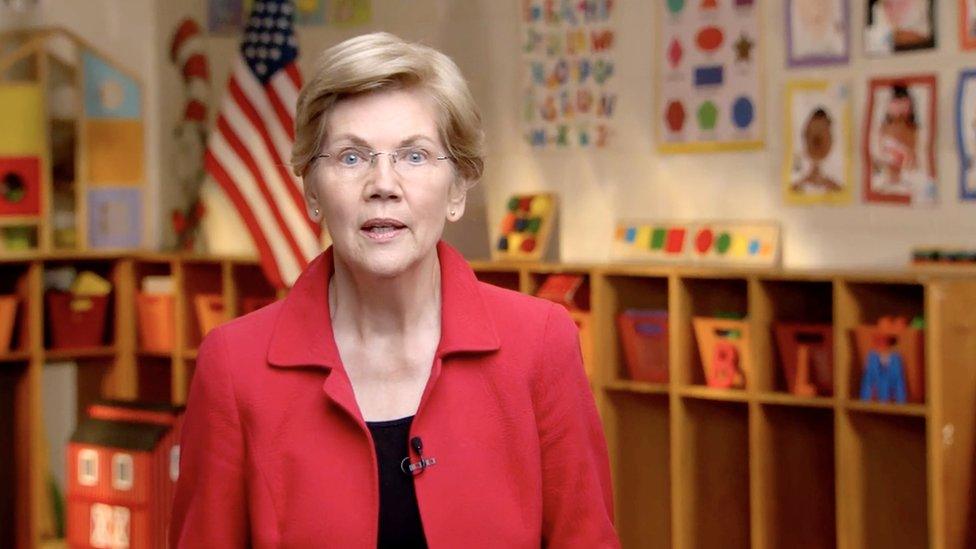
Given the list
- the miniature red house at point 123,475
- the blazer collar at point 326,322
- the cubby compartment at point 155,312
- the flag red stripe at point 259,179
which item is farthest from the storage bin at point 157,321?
the blazer collar at point 326,322

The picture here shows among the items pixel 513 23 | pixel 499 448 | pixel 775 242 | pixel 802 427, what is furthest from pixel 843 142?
pixel 499 448

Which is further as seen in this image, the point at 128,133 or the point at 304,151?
the point at 128,133

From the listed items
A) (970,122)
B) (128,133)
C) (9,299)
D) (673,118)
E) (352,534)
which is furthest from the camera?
(128,133)

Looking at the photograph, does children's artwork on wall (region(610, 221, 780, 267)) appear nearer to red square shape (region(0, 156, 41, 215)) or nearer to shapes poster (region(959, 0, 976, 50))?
shapes poster (region(959, 0, 976, 50))

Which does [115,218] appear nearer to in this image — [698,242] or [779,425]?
[698,242]

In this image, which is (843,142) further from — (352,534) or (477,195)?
(352,534)

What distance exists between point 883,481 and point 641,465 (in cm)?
89

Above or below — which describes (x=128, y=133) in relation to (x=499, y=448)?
above

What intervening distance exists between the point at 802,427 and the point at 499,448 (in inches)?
108

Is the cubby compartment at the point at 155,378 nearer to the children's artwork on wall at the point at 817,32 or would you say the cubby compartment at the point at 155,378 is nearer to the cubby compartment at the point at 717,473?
the cubby compartment at the point at 717,473

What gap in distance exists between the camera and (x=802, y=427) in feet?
14.5

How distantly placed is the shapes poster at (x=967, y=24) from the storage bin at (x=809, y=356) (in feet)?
2.81

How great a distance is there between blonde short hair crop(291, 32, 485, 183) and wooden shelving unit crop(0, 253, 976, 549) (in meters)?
2.23

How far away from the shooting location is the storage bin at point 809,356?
4133 mm
